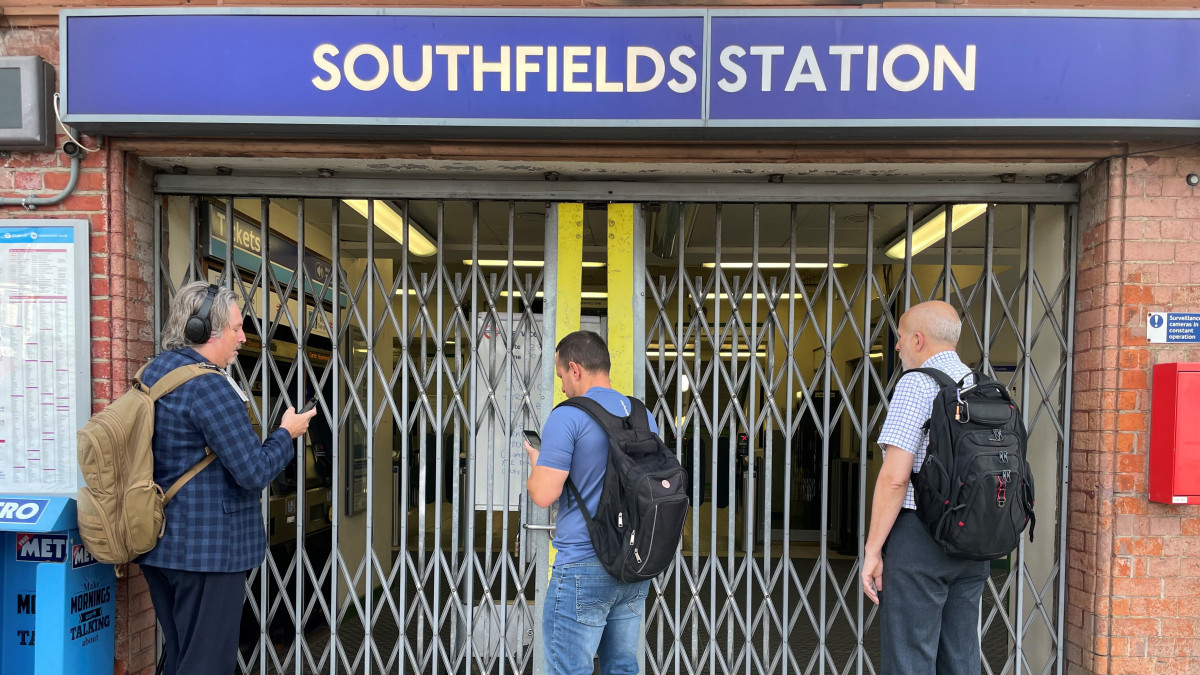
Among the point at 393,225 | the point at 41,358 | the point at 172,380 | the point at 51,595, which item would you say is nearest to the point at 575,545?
the point at 172,380

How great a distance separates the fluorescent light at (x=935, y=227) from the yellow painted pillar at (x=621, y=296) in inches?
75.9

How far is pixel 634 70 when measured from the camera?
300 centimetres

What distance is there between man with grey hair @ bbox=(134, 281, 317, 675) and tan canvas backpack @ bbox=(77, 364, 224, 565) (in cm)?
6

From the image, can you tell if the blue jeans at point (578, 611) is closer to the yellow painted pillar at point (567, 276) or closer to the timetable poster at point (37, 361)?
the yellow painted pillar at point (567, 276)

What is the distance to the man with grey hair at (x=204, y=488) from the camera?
106 inches

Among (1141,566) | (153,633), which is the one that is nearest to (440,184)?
(153,633)

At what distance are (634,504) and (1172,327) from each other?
251 cm

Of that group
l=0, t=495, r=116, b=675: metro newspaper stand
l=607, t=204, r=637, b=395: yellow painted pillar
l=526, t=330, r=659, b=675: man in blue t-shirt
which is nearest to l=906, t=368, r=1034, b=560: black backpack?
l=526, t=330, r=659, b=675: man in blue t-shirt

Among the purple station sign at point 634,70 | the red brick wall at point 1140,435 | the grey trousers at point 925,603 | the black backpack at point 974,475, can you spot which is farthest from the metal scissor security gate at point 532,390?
the black backpack at point 974,475

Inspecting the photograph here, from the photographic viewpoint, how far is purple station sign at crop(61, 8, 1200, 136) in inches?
116

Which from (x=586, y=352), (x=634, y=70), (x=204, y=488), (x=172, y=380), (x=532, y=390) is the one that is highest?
(x=634, y=70)

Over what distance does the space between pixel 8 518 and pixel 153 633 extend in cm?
106

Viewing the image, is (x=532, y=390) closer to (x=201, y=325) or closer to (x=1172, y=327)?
(x=201, y=325)

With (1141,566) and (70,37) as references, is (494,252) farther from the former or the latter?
(1141,566)
